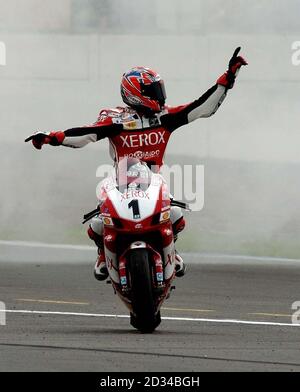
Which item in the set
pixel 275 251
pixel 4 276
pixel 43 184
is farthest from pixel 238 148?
pixel 4 276

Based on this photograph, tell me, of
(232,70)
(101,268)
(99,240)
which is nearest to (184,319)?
(101,268)

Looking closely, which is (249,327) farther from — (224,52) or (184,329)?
(224,52)

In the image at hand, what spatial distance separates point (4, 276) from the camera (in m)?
15.1

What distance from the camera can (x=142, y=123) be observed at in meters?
11.3

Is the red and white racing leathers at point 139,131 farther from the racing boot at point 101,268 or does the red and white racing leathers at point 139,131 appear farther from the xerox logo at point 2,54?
the xerox logo at point 2,54

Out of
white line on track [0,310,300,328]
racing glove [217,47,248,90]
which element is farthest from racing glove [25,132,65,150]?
white line on track [0,310,300,328]

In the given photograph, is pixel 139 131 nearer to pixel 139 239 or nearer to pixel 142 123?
pixel 142 123

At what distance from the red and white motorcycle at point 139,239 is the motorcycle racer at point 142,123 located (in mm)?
255

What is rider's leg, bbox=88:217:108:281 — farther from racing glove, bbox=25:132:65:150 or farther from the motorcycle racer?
racing glove, bbox=25:132:65:150

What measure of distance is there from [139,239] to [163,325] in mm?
985

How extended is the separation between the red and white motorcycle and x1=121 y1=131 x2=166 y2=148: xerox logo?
254 mm

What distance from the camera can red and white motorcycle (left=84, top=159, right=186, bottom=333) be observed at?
1072 cm

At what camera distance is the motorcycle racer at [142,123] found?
37.1 ft

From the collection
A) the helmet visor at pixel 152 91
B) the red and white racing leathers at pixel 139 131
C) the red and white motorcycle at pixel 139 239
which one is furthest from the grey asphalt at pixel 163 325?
the helmet visor at pixel 152 91
